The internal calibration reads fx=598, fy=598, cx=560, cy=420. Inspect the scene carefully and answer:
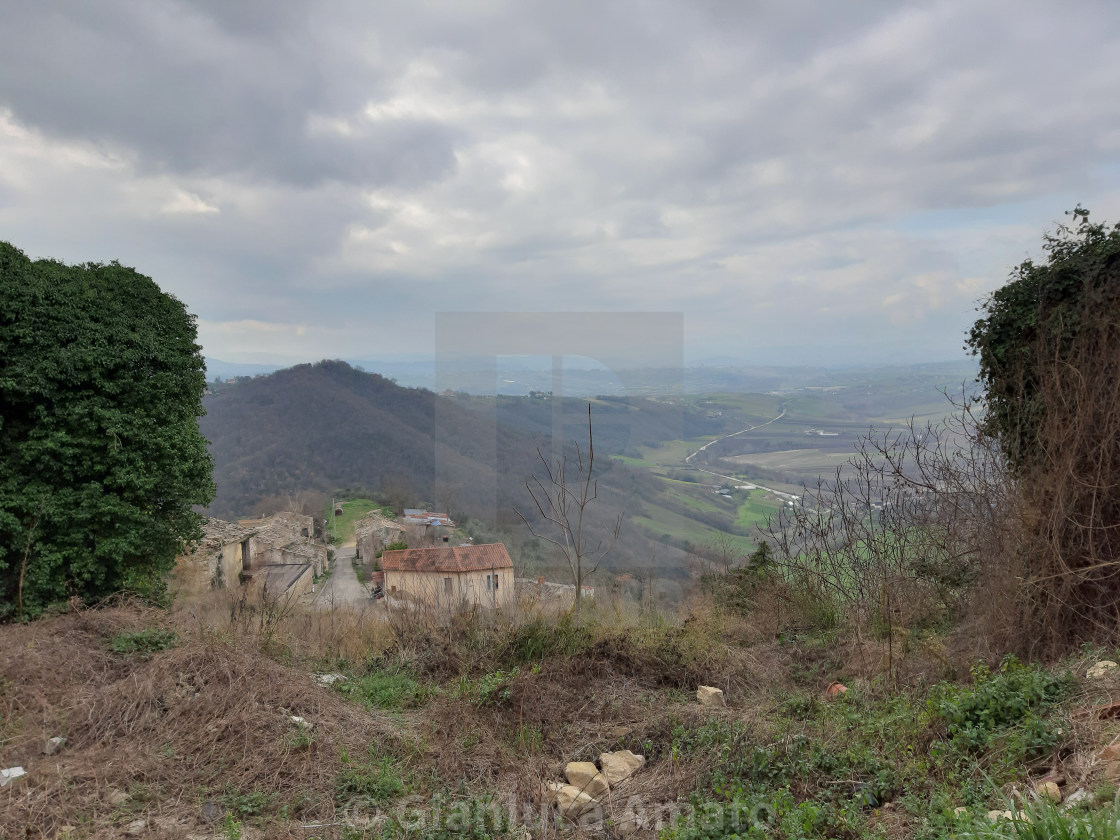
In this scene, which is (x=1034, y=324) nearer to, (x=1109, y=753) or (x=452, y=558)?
(x=1109, y=753)

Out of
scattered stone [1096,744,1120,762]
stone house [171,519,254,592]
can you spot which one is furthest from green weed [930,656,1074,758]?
stone house [171,519,254,592]

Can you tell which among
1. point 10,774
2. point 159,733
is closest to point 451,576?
point 159,733

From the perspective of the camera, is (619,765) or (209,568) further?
(209,568)

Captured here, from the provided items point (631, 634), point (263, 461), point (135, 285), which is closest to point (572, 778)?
point (631, 634)

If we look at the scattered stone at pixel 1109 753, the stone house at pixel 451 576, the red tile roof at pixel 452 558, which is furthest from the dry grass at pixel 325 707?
the red tile roof at pixel 452 558

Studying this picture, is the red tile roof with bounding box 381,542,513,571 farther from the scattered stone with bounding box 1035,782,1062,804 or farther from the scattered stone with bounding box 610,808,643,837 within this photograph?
the scattered stone with bounding box 1035,782,1062,804

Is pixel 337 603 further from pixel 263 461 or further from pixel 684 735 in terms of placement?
pixel 263 461
